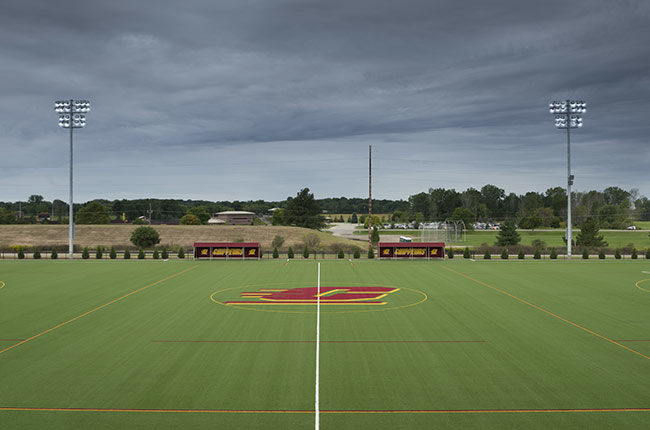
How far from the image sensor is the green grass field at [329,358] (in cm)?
1098

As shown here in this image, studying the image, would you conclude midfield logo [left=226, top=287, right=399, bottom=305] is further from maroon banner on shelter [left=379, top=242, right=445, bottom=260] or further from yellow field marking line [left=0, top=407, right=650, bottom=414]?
maroon banner on shelter [left=379, top=242, right=445, bottom=260]

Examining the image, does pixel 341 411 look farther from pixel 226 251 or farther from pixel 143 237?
pixel 143 237

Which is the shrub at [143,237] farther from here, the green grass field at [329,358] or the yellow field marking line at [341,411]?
the yellow field marking line at [341,411]

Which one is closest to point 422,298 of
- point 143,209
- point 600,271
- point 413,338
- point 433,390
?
point 413,338

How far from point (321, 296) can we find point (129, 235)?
2753 inches

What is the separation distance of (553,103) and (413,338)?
136 feet

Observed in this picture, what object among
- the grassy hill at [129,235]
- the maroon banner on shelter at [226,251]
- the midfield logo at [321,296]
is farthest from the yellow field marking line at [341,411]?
the grassy hill at [129,235]

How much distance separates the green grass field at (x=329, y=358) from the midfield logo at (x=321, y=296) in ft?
1.49

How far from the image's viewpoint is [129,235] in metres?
86.8

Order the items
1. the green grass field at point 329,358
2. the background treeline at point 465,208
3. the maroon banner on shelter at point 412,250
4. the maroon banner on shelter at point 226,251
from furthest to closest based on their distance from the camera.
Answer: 1. the background treeline at point 465,208
2. the maroon banner on shelter at point 226,251
3. the maroon banner on shelter at point 412,250
4. the green grass field at point 329,358

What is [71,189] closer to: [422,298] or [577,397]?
[422,298]

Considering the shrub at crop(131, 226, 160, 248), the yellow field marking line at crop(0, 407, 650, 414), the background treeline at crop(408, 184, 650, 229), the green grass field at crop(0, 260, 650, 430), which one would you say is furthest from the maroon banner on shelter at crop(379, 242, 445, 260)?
the background treeline at crop(408, 184, 650, 229)

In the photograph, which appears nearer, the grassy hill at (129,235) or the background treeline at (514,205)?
the grassy hill at (129,235)

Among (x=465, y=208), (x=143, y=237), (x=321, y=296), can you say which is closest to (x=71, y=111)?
(x=143, y=237)
